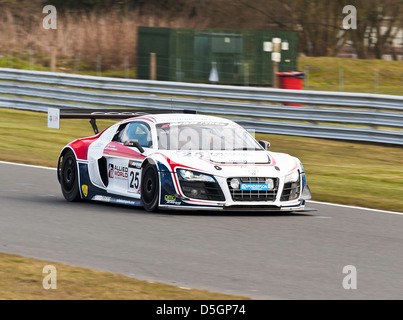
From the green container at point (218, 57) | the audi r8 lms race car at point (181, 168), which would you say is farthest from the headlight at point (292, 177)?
the green container at point (218, 57)

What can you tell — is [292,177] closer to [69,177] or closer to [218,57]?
[69,177]

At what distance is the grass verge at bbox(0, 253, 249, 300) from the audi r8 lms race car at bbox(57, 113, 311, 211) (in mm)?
3255

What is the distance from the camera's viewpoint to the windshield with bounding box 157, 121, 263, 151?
11336mm

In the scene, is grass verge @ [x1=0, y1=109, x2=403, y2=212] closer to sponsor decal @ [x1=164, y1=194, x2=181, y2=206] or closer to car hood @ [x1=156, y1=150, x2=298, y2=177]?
car hood @ [x1=156, y1=150, x2=298, y2=177]

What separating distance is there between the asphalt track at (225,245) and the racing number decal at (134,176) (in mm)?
296

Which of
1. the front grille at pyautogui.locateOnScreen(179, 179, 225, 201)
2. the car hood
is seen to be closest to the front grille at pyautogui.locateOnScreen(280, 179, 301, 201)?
the car hood

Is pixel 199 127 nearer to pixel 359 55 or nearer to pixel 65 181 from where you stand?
pixel 65 181

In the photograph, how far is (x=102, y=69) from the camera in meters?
36.9

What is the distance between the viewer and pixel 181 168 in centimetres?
1061

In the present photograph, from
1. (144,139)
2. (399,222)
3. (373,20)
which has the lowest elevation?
(399,222)

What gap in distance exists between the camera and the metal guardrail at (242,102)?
19234mm
